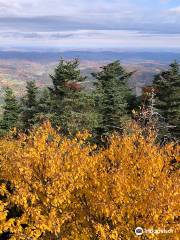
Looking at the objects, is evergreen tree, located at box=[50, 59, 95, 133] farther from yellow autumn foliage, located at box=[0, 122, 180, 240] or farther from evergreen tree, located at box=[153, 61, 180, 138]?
yellow autumn foliage, located at box=[0, 122, 180, 240]

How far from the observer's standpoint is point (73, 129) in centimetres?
6062

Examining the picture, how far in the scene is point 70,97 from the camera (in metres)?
67.4

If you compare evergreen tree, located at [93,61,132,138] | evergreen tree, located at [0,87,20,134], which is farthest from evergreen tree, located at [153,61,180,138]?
evergreen tree, located at [0,87,20,134]

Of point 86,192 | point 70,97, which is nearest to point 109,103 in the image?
point 70,97

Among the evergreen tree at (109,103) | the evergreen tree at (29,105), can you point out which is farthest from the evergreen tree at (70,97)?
the evergreen tree at (29,105)

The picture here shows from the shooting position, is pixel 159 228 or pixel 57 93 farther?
pixel 57 93

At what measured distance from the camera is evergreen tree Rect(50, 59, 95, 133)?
64.4 metres

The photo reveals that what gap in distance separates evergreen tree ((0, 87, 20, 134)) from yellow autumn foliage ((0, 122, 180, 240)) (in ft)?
180

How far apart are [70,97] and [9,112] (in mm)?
21968

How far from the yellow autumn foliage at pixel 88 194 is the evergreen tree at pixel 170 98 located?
129 feet

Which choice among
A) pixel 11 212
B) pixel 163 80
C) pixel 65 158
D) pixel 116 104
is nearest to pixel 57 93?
pixel 116 104

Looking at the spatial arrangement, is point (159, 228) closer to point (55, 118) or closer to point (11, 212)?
point (11, 212)

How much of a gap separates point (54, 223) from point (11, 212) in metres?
10.9

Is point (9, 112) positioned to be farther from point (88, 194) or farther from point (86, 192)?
point (88, 194)
